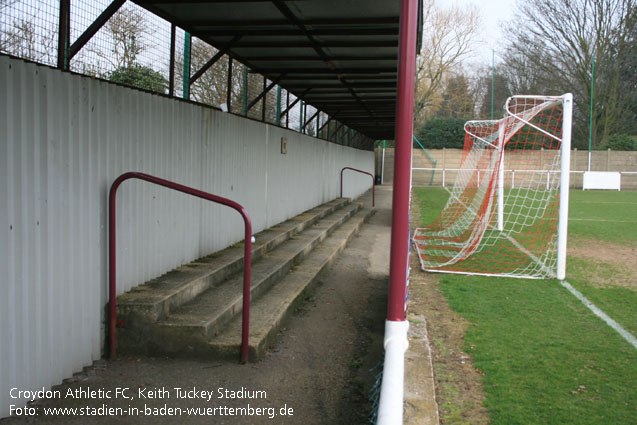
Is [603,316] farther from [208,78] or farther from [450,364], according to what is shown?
[208,78]

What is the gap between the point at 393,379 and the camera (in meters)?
2.75

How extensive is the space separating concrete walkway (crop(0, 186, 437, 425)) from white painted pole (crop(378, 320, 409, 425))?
294 mm

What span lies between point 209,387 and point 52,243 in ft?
4.20

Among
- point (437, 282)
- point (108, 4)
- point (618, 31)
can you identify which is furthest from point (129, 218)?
point (618, 31)

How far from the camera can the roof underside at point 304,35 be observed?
553 centimetres

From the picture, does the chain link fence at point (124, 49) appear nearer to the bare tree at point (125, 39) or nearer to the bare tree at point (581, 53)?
the bare tree at point (125, 39)

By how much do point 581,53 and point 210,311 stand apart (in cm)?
3659

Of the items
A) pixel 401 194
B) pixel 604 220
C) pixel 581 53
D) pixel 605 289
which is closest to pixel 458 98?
pixel 581 53

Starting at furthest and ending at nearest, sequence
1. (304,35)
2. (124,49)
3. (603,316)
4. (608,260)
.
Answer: (608,260)
(304,35)
(603,316)
(124,49)

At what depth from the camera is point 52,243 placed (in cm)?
319

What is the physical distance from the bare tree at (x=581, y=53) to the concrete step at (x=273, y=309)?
1274 inches

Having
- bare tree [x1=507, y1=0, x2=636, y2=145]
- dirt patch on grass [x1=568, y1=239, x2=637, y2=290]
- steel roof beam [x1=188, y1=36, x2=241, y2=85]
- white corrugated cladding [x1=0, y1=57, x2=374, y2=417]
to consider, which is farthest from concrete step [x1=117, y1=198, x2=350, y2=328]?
bare tree [x1=507, y1=0, x2=636, y2=145]

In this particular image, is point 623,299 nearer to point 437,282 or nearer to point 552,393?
point 437,282

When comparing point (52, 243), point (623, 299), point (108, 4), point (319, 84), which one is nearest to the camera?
point (52, 243)
